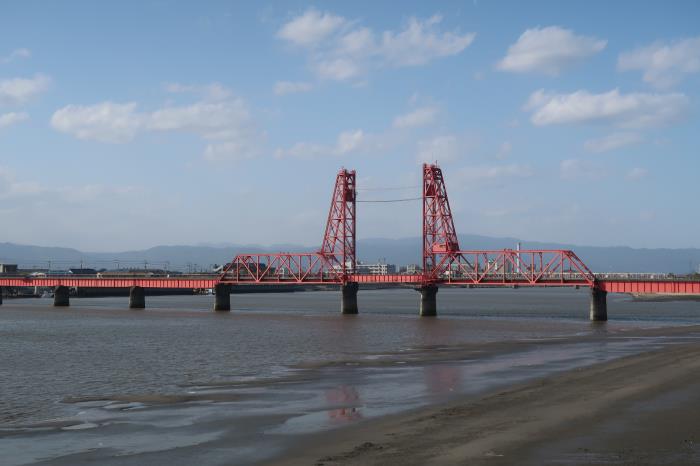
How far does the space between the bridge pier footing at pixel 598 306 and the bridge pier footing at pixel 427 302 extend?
22316mm

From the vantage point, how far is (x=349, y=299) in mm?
114562

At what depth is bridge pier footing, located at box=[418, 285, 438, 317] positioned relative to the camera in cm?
10627

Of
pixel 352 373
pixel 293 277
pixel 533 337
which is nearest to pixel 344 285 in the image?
pixel 293 277

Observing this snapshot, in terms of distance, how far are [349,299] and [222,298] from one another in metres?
21.6

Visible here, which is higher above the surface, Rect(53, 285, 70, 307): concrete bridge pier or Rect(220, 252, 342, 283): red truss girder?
Rect(220, 252, 342, 283): red truss girder

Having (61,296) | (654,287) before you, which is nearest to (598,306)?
(654,287)

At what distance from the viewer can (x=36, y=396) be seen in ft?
110

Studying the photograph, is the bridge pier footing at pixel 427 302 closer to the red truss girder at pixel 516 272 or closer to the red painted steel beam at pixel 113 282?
the red truss girder at pixel 516 272

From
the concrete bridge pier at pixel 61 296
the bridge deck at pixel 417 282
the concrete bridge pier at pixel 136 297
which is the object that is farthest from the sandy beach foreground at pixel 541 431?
the concrete bridge pier at pixel 61 296

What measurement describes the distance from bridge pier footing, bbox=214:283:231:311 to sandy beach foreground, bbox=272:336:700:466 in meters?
93.5

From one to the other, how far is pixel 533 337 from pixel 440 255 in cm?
4944

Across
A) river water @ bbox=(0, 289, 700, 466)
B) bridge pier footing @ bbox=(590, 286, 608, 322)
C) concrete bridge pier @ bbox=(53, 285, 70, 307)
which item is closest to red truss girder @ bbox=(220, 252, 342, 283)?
concrete bridge pier @ bbox=(53, 285, 70, 307)

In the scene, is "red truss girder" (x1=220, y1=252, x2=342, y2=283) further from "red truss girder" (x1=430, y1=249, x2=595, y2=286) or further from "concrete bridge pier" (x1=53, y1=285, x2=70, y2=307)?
"concrete bridge pier" (x1=53, y1=285, x2=70, y2=307)

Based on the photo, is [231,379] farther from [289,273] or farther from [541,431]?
[289,273]
